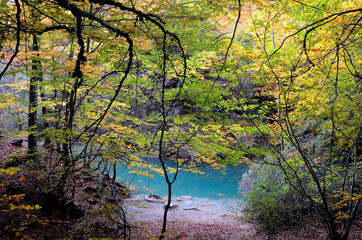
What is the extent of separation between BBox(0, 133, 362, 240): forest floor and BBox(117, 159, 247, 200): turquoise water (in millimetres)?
3376

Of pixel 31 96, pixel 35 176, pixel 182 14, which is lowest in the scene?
pixel 35 176

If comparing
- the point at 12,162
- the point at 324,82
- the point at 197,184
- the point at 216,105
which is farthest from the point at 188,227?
the point at 197,184

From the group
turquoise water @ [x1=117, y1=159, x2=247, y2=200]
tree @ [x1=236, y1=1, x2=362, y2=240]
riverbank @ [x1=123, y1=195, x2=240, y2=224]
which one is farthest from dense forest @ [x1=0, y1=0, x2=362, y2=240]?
turquoise water @ [x1=117, y1=159, x2=247, y2=200]

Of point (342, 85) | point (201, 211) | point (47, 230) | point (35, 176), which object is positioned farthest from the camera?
point (201, 211)

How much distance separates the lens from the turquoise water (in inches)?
511

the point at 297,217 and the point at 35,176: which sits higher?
the point at 35,176

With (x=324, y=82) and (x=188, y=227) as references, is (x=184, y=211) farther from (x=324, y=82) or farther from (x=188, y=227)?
(x=324, y=82)

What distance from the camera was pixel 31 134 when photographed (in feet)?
19.4

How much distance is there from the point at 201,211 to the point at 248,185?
3.71m

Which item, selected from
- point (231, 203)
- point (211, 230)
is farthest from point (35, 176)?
point (231, 203)

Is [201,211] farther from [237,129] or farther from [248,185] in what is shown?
[237,129]

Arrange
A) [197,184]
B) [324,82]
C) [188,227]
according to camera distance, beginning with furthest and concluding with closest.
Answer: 1. [197,184]
2. [188,227]
3. [324,82]

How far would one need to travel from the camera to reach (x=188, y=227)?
22.5 feet

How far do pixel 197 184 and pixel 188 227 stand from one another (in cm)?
886
